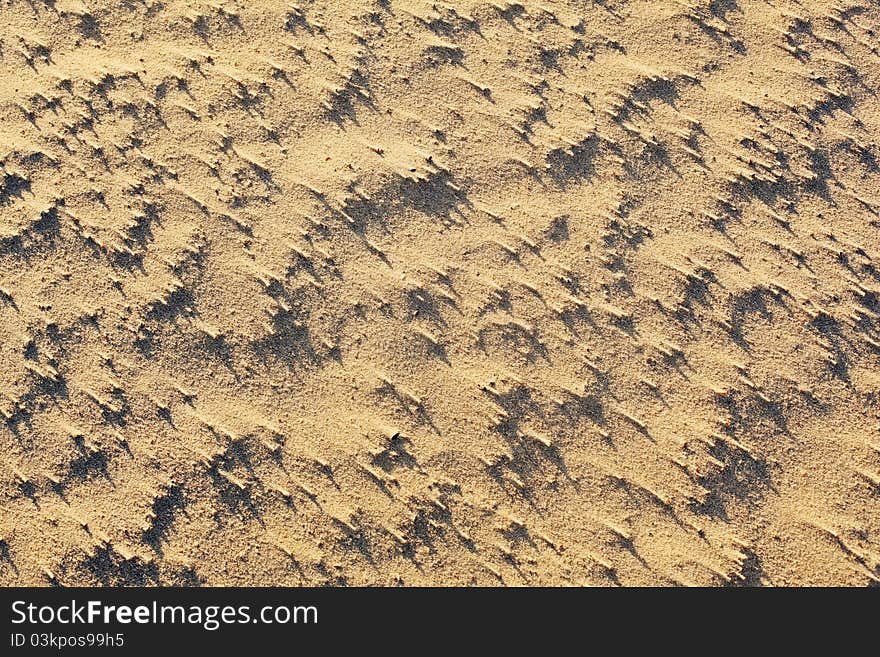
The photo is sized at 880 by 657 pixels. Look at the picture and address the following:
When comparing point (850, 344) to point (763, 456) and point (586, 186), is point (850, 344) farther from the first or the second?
point (586, 186)

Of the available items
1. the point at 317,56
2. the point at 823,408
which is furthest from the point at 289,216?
the point at 823,408

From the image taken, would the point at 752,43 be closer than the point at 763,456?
No

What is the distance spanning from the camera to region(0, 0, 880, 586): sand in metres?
2.88

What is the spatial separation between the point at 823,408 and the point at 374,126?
8.30 ft

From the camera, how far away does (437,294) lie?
2.98m

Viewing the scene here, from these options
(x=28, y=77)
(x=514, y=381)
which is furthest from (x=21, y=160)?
(x=514, y=381)

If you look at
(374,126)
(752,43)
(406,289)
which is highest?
(752,43)

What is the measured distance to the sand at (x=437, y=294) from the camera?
9.45ft

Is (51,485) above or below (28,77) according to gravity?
below

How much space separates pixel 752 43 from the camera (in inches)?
124

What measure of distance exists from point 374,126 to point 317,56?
0.46 m

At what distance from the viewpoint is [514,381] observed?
116 inches

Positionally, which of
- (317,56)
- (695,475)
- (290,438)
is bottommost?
(290,438)

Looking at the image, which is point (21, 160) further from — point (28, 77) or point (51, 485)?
point (51, 485)
